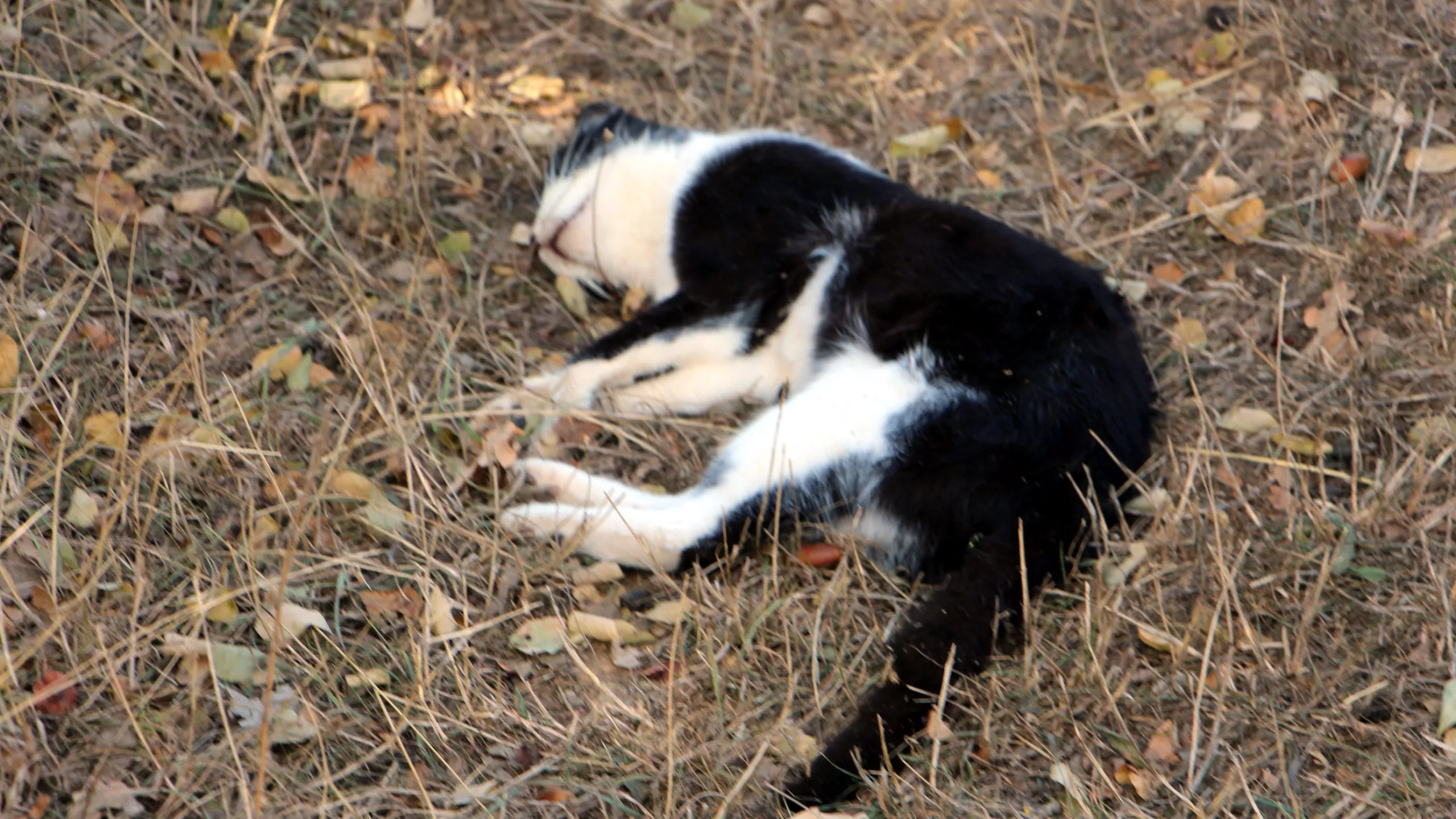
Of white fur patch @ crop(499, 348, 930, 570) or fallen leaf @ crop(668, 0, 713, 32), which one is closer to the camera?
white fur patch @ crop(499, 348, 930, 570)

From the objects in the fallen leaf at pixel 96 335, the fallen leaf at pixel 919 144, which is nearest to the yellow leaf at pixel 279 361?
the fallen leaf at pixel 96 335

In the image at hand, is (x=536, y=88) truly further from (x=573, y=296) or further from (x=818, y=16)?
(x=818, y=16)

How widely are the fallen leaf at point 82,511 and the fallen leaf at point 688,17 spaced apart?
255cm

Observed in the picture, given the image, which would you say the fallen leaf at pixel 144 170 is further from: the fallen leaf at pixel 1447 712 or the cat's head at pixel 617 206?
the fallen leaf at pixel 1447 712

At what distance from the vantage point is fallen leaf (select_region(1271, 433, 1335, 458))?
2654mm

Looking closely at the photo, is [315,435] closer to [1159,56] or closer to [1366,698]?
[1366,698]

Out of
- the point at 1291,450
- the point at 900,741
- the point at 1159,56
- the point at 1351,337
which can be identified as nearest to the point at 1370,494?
the point at 1291,450

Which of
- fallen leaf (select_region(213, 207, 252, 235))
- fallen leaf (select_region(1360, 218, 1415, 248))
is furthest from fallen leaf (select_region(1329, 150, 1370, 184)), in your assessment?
fallen leaf (select_region(213, 207, 252, 235))

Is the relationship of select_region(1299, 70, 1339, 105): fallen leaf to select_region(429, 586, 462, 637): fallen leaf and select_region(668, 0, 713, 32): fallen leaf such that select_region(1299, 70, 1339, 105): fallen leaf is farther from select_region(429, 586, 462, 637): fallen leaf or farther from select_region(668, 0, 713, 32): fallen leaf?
select_region(429, 586, 462, 637): fallen leaf

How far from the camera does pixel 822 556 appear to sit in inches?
101

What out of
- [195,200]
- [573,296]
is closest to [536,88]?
[573,296]

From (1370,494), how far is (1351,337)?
21.0 inches

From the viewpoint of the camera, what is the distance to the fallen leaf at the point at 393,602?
2.32 m

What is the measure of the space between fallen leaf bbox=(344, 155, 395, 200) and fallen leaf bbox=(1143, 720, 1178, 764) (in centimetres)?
242
